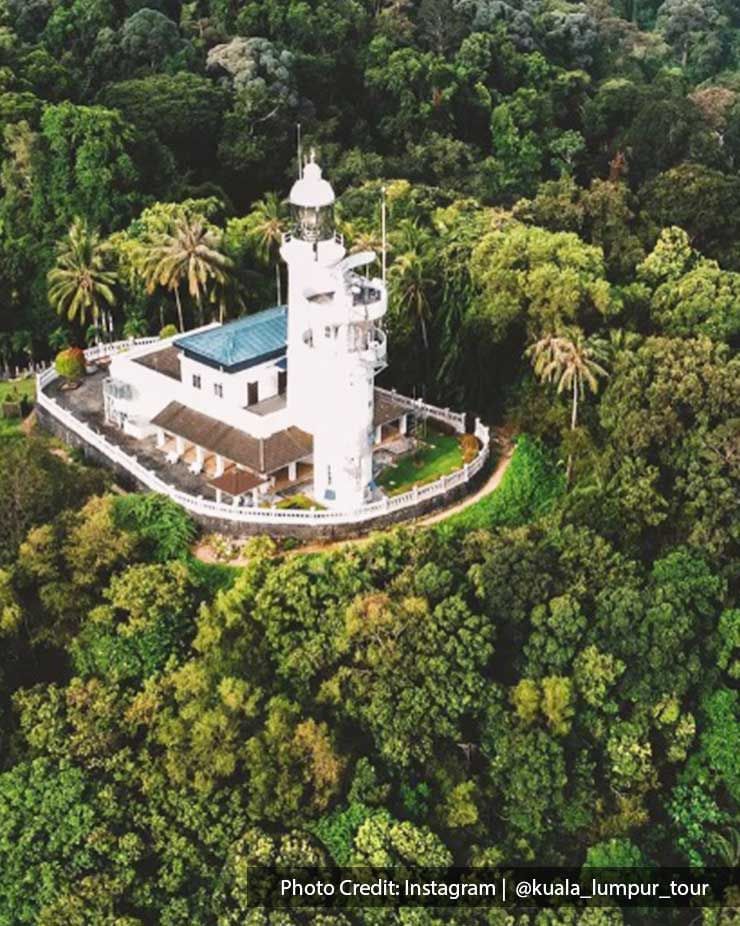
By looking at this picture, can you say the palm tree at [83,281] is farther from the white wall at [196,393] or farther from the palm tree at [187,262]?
the white wall at [196,393]

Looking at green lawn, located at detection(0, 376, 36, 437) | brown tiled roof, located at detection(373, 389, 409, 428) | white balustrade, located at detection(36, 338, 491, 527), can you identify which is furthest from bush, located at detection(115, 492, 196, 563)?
green lawn, located at detection(0, 376, 36, 437)

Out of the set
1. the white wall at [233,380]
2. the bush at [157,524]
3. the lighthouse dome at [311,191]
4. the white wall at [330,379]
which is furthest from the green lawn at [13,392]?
the lighthouse dome at [311,191]

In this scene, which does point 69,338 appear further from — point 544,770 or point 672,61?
point 672,61

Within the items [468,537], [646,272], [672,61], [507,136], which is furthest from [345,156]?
[672,61]

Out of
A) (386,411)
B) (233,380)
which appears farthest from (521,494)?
(233,380)

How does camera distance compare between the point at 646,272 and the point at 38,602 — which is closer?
the point at 38,602

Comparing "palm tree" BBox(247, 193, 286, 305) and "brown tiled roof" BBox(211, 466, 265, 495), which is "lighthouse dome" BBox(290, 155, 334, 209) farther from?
"palm tree" BBox(247, 193, 286, 305)

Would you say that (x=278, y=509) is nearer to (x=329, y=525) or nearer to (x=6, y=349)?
(x=329, y=525)
